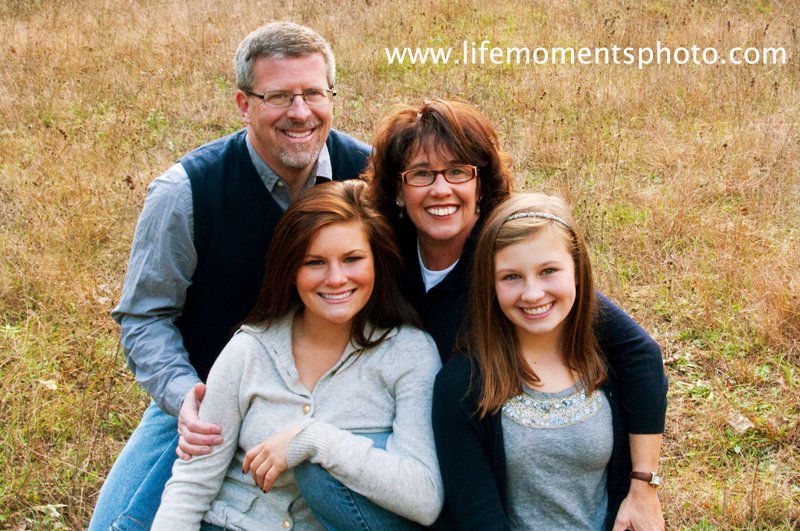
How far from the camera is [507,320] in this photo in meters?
2.46

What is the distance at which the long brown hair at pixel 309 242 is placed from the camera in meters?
2.47

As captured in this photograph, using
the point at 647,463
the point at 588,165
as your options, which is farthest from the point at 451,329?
the point at 588,165

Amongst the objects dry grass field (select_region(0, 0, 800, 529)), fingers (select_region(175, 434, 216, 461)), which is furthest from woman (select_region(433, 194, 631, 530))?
dry grass field (select_region(0, 0, 800, 529))

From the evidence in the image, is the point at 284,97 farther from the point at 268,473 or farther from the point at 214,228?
the point at 268,473

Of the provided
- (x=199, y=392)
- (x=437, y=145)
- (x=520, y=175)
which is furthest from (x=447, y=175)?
(x=520, y=175)

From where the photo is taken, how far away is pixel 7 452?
3.45 meters

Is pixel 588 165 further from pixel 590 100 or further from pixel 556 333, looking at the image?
pixel 556 333

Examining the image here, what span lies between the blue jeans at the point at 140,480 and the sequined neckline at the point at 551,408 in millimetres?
1236

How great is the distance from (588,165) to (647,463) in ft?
11.8

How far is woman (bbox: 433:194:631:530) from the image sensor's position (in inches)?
90.4

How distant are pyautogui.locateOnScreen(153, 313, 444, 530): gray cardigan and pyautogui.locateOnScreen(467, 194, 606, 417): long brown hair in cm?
21

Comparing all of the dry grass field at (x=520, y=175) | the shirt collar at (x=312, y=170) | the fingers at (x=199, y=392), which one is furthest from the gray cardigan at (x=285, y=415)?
the dry grass field at (x=520, y=175)

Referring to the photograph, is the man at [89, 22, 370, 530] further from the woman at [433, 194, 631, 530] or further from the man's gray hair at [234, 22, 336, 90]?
the woman at [433, 194, 631, 530]

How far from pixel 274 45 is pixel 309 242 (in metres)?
0.95
